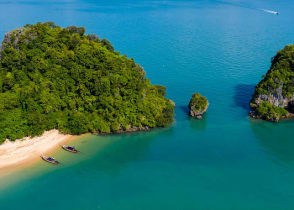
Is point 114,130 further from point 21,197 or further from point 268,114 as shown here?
point 268,114

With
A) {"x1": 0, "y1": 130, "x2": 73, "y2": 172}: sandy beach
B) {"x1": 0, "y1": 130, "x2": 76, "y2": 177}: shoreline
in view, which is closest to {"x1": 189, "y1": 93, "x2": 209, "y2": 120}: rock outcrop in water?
{"x1": 0, "y1": 130, "x2": 76, "y2": 177}: shoreline

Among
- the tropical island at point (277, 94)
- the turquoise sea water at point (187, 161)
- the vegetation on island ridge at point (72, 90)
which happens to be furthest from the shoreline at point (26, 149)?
the tropical island at point (277, 94)

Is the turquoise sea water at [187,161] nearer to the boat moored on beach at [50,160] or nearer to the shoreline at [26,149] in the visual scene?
the boat moored on beach at [50,160]

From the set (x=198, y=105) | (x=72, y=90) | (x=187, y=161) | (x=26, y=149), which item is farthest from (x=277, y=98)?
(x=26, y=149)

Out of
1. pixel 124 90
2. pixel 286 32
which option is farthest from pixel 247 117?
pixel 286 32

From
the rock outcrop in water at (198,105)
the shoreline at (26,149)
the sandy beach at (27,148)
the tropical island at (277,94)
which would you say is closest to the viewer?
the shoreline at (26,149)

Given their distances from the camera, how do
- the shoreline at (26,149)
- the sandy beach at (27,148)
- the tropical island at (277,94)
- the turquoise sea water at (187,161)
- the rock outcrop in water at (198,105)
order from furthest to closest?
the rock outcrop in water at (198,105) < the tropical island at (277,94) < the sandy beach at (27,148) < the shoreline at (26,149) < the turquoise sea water at (187,161)

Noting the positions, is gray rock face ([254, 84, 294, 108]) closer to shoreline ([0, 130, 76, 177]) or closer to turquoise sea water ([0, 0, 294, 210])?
turquoise sea water ([0, 0, 294, 210])

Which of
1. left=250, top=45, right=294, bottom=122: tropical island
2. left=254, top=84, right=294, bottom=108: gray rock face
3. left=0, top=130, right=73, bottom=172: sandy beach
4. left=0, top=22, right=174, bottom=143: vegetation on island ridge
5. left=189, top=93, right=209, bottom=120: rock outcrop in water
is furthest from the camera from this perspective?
left=189, top=93, right=209, bottom=120: rock outcrop in water
